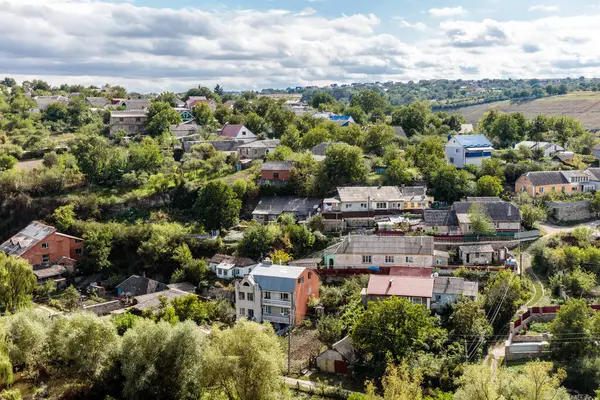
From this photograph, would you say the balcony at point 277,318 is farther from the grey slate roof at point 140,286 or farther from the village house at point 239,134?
the village house at point 239,134

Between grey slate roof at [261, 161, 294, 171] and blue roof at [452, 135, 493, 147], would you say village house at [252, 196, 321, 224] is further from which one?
blue roof at [452, 135, 493, 147]

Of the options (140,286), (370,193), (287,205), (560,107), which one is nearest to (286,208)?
(287,205)

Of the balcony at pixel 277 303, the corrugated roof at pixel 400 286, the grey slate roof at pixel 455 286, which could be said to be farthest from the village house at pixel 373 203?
the balcony at pixel 277 303

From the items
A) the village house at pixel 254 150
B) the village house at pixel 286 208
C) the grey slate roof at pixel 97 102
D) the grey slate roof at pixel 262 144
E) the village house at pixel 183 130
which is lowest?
the village house at pixel 286 208

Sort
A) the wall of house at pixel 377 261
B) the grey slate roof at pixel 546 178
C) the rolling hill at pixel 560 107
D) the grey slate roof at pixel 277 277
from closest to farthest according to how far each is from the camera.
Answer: the grey slate roof at pixel 277 277 < the wall of house at pixel 377 261 < the grey slate roof at pixel 546 178 < the rolling hill at pixel 560 107

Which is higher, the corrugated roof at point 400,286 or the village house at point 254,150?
the village house at point 254,150

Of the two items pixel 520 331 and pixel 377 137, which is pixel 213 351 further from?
pixel 377 137
